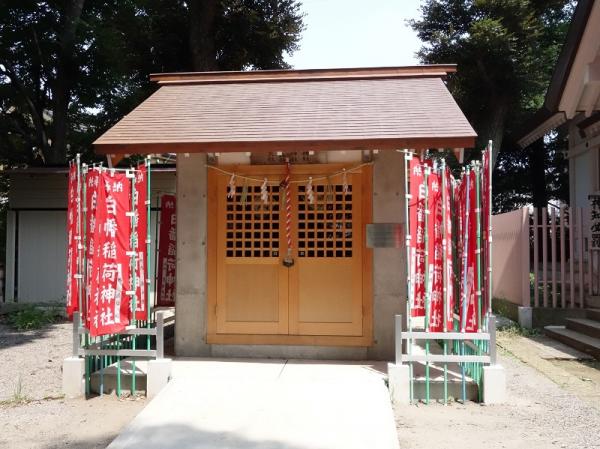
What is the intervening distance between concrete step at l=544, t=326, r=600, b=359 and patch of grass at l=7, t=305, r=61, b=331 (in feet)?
35.6

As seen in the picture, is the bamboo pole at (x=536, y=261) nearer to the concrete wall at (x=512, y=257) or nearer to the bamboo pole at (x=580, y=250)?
the concrete wall at (x=512, y=257)

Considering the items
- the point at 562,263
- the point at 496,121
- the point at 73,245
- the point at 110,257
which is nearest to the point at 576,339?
the point at 562,263

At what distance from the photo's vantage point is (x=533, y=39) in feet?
69.1

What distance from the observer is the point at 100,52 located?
1723cm

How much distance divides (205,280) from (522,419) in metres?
4.26

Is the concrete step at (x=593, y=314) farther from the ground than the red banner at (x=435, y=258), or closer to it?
closer to it

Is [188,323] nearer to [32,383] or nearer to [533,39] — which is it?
[32,383]

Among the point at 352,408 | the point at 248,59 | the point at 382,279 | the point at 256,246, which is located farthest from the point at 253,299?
the point at 248,59

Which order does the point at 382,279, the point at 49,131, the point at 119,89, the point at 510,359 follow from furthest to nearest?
1. the point at 49,131
2. the point at 119,89
3. the point at 510,359
4. the point at 382,279

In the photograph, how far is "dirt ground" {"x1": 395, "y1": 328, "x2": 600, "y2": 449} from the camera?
5086 mm

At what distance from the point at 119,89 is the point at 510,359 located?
1536 cm

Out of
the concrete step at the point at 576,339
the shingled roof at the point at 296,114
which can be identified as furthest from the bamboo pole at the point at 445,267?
the concrete step at the point at 576,339

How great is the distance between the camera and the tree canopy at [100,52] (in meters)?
17.1

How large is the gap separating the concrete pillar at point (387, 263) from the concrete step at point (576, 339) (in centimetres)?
381
